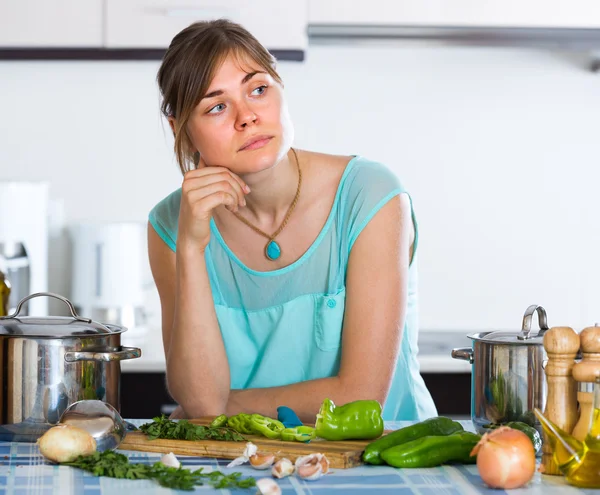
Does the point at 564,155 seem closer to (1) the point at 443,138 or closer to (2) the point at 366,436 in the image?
(1) the point at 443,138

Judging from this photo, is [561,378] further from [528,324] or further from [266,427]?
[266,427]

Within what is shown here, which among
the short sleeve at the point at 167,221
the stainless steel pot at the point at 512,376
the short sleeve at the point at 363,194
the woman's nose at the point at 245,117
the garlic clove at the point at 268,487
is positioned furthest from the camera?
the short sleeve at the point at 167,221

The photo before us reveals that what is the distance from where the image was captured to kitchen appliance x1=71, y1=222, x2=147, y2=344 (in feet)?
9.44

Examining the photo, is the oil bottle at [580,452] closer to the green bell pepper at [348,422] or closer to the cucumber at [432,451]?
the cucumber at [432,451]

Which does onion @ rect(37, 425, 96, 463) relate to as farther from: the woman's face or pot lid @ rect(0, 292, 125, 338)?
the woman's face

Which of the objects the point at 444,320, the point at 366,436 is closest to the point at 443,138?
the point at 444,320

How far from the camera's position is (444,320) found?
311cm

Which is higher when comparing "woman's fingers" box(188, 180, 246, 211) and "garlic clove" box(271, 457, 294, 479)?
"woman's fingers" box(188, 180, 246, 211)

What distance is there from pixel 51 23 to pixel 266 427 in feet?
6.39

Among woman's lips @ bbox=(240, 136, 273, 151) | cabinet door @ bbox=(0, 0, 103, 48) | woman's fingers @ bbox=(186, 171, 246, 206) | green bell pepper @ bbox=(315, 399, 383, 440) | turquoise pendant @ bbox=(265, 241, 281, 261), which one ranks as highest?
cabinet door @ bbox=(0, 0, 103, 48)

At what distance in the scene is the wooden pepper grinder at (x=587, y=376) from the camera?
107cm

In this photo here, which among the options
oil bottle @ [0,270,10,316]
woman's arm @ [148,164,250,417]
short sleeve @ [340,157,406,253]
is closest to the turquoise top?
short sleeve @ [340,157,406,253]

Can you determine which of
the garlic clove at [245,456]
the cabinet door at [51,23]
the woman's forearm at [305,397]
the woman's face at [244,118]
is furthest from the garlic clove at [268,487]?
the cabinet door at [51,23]

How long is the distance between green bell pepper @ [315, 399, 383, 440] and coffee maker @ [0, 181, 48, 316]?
1675 mm
